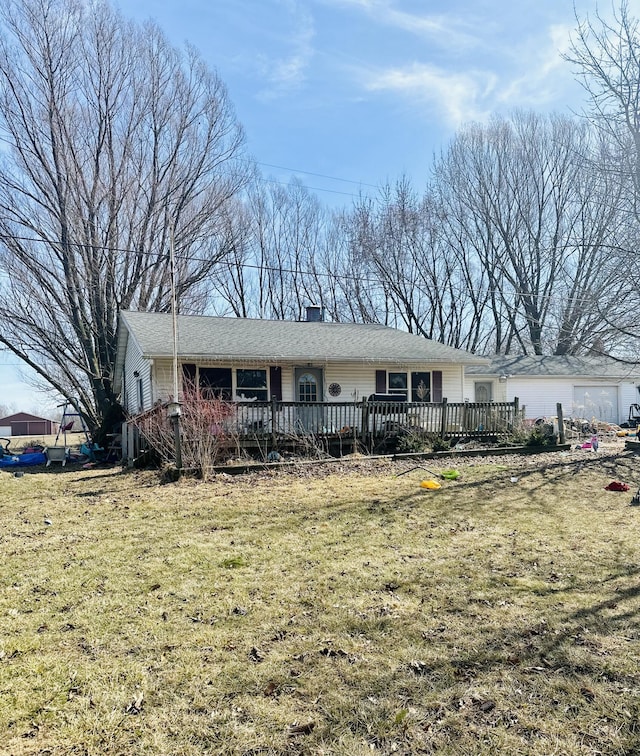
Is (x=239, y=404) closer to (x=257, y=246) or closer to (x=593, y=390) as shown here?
(x=593, y=390)

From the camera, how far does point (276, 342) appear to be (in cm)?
1588

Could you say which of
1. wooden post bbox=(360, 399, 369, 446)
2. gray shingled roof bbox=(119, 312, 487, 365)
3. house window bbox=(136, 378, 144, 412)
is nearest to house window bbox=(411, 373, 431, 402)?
gray shingled roof bbox=(119, 312, 487, 365)

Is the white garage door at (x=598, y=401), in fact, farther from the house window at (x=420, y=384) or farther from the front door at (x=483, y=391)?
the house window at (x=420, y=384)

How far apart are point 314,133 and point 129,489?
1562 centimetres

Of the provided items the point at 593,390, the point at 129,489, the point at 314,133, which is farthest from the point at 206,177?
the point at 593,390

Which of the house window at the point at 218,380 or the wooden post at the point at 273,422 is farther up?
the house window at the point at 218,380

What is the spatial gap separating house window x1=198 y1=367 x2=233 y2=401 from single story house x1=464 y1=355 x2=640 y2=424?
1108 cm

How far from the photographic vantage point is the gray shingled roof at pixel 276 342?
14055 millimetres

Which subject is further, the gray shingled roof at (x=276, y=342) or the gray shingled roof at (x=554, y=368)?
the gray shingled roof at (x=554, y=368)

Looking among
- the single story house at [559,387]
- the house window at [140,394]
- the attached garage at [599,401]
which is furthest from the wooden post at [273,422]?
the attached garage at [599,401]

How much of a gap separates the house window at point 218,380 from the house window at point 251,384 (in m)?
0.31

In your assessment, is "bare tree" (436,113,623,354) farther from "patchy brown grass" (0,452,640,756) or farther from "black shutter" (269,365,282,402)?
"patchy brown grass" (0,452,640,756)

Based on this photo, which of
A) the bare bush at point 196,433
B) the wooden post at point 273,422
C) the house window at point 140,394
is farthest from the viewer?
the house window at point 140,394

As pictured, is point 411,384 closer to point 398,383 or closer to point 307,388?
point 398,383
